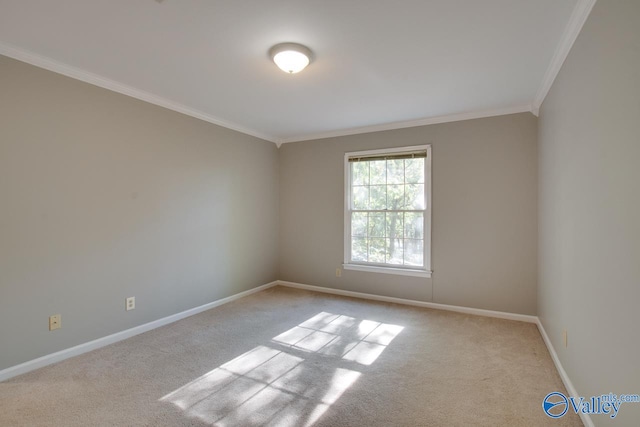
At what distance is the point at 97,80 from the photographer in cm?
284

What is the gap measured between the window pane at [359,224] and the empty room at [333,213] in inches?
1.8

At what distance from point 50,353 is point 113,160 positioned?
1.73 m

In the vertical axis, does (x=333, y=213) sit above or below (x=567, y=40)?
below

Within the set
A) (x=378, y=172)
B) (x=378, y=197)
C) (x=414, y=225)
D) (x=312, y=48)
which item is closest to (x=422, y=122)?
(x=378, y=172)

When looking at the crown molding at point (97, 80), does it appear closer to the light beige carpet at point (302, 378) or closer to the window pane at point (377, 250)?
the light beige carpet at point (302, 378)

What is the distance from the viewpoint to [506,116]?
3.65 metres

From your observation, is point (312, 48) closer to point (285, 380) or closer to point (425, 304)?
point (285, 380)

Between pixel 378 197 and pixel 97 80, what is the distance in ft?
11.3

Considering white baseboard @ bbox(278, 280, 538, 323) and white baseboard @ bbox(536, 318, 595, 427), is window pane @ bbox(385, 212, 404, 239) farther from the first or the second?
white baseboard @ bbox(536, 318, 595, 427)

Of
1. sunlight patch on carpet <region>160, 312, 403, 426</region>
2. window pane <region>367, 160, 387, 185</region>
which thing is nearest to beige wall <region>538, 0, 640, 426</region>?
sunlight patch on carpet <region>160, 312, 403, 426</region>

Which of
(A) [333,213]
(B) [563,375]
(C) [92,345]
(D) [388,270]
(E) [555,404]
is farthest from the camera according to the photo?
(A) [333,213]

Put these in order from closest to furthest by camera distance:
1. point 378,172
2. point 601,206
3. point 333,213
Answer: point 601,206
point 378,172
point 333,213

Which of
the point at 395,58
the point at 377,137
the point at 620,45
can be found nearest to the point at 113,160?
the point at 395,58

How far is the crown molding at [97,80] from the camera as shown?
7.77 ft
